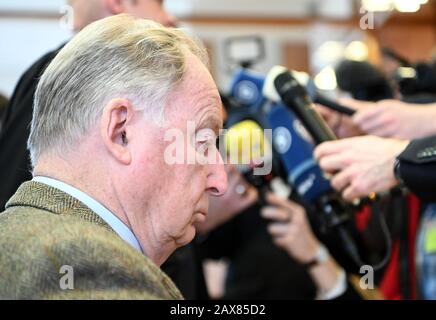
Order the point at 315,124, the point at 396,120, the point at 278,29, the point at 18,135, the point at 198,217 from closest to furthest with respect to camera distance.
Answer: the point at 198,217 → the point at 18,135 → the point at 315,124 → the point at 396,120 → the point at 278,29

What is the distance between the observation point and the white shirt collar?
79cm

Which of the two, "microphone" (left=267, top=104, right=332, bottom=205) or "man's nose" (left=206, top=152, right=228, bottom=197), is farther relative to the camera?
"microphone" (left=267, top=104, right=332, bottom=205)

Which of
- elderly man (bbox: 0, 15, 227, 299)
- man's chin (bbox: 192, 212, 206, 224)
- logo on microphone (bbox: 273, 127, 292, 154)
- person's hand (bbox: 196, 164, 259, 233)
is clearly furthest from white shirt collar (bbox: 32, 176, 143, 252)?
person's hand (bbox: 196, 164, 259, 233)

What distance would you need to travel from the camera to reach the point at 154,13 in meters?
1.51

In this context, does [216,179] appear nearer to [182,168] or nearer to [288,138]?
[182,168]

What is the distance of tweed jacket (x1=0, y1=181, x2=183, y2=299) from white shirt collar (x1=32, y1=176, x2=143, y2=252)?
0.30ft

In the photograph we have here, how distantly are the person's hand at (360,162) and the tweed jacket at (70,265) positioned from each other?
2.14ft

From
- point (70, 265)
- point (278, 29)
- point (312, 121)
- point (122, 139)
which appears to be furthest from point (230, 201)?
point (278, 29)

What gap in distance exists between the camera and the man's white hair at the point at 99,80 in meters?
0.82

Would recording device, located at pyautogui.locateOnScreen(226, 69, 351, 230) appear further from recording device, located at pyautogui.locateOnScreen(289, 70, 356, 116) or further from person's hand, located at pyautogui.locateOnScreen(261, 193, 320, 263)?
person's hand, located at pyautogui.locateOnScreen(261, 193, 320, 263)

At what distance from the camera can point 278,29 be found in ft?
19.7

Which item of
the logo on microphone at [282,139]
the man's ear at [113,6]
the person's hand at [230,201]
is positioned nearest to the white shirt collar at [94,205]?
the man's ear at [113,6]

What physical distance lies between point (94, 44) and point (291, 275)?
141cm

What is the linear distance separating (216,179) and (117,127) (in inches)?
7.3
